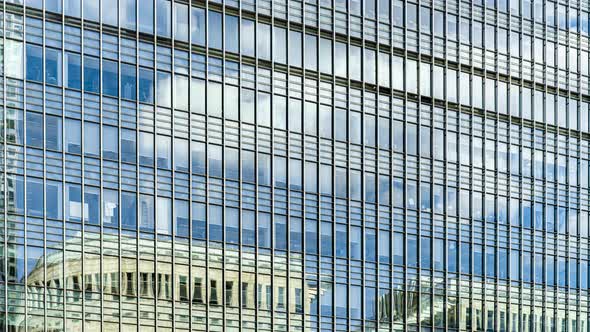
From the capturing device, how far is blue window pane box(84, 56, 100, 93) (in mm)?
38297

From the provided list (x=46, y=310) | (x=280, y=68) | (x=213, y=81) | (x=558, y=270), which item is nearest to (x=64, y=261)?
(x=46, y=310)

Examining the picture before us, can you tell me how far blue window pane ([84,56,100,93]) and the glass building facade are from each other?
0.07 meters

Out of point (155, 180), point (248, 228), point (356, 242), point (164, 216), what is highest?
point (155, 180)

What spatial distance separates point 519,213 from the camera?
49.1 metres

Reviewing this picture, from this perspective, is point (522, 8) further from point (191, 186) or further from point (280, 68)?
point (191, 186)

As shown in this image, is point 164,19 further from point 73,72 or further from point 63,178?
Answer: point 63,178

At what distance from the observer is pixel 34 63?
37.5m

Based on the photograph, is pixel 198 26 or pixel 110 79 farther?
pixel 198 26

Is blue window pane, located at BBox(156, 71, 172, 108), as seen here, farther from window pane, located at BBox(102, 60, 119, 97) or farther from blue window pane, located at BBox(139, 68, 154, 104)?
window pane, located at BBox(102, 60, 119, 97)

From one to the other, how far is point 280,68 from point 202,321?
975 cm

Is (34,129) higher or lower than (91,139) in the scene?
higher

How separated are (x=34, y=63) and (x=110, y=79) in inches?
102

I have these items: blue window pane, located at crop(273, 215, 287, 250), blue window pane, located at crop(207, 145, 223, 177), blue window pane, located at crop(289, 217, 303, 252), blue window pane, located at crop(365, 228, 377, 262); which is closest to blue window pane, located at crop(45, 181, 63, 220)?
blue window pane, located at crop(207, 145, 223, 177)

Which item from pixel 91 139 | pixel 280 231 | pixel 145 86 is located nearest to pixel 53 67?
pixel 91 139
